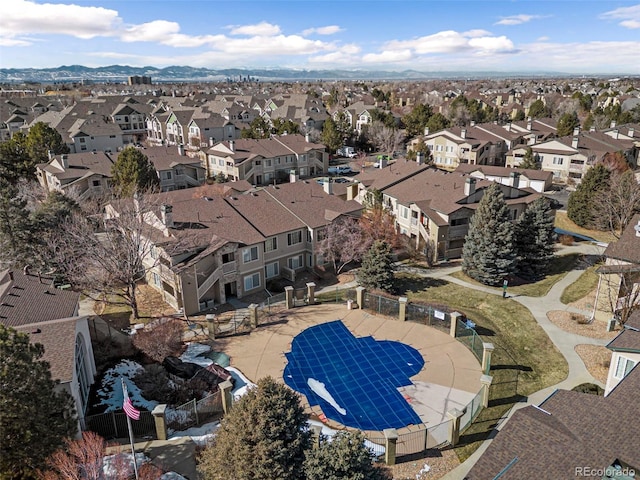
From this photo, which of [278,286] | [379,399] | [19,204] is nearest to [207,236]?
[278,286]

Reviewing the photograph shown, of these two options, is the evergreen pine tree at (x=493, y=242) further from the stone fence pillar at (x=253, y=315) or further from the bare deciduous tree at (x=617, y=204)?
the stone fence pillar at (x=253, y=315)

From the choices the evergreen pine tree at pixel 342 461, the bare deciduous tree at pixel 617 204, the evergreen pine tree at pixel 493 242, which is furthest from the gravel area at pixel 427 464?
the bare deciduous tree at pixel 617 204

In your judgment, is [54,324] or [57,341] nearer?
[57,341]

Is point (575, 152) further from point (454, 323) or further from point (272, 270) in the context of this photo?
point (272, 270)

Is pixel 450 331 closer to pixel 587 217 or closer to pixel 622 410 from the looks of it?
pixel 622 410

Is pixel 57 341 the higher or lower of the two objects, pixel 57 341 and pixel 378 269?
the higher

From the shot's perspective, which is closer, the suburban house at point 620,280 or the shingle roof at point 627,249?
the suburban house at point 620,280

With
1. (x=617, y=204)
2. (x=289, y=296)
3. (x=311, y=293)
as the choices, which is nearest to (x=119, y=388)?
(x=289, y=296)
